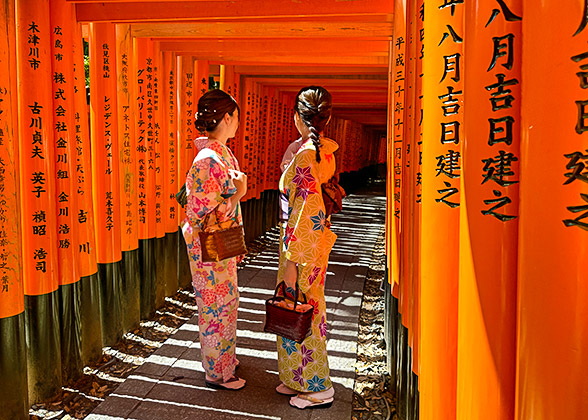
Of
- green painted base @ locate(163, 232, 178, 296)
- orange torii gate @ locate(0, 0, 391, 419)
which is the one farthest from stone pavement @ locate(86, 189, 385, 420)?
green painted base @ locate(163, 232, 178, 296)

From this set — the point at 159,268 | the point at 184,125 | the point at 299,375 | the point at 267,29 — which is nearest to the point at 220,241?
the point at 299,375

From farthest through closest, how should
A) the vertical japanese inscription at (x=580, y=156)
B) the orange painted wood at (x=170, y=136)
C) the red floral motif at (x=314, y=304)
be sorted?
1. the orange painted wood at (x=170, y=136)
2. the red floral motif at (x=314, y=304)
3. the vertical japanese inscription at (x=580, y=156)

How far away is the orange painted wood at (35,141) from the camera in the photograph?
3.83m

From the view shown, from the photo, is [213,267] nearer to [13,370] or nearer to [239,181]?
[239,181]

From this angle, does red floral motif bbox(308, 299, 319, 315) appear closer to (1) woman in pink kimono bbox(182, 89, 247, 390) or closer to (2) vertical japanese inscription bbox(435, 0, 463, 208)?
(1) woman in pink kimono bbox(182, 89, 247, 390)

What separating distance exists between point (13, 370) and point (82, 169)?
1728mm

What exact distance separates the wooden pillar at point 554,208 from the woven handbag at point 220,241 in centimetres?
305

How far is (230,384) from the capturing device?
4242 millimetres

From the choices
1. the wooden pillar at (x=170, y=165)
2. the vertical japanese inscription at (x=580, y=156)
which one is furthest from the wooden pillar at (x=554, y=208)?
the wooden pillar at (x=170, y=165)

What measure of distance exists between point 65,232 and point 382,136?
126 ft

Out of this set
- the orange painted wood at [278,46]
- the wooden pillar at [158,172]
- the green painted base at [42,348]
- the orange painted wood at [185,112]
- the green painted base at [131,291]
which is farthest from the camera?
the orange painted wood at [185,112]

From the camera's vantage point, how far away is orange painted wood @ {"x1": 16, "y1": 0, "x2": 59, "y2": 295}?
3.83 metres

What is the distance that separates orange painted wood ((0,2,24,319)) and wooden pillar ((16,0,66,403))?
1.10 feet

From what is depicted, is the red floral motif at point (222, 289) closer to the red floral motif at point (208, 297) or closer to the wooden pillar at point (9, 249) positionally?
the red floral motif at point (208, 297)
